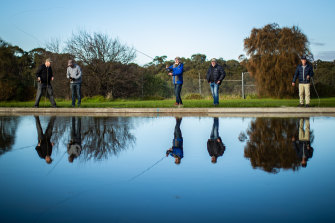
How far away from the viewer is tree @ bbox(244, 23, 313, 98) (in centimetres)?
2564

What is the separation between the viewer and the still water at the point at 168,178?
2.96 m

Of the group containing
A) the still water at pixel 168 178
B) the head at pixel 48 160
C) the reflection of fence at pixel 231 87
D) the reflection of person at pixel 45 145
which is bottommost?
the still water at pixel 168 178

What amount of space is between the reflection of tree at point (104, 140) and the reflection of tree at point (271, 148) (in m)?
2.05

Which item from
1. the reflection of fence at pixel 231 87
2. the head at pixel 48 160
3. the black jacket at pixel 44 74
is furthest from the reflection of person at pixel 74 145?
the reflection of fence at pixel 231 87

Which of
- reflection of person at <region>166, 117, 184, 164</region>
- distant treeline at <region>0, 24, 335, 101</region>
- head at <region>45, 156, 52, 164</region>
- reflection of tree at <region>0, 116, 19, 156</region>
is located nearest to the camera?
head at <region>45, 156, 52, 164</region>

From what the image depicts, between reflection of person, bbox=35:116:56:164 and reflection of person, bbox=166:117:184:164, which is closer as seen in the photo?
reflection of person, bbox=166:117:184:164

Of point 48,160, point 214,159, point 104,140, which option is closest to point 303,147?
point 214,159

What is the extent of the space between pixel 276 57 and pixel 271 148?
70.6 ft

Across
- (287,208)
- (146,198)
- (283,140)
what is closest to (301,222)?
(287,208)

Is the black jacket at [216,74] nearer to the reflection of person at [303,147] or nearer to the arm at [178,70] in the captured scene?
the arm at [178,70]

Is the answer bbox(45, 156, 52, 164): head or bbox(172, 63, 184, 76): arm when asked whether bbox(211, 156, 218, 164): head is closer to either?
bbox(45, 156, 52, 164): head

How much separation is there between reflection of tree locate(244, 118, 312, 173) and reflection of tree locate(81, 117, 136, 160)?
205 centimetres

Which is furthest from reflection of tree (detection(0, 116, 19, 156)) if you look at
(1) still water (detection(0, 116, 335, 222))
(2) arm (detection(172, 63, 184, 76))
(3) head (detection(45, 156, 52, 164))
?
(2) arm (detection(172, 63, 184, 76))

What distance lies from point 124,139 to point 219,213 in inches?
171
